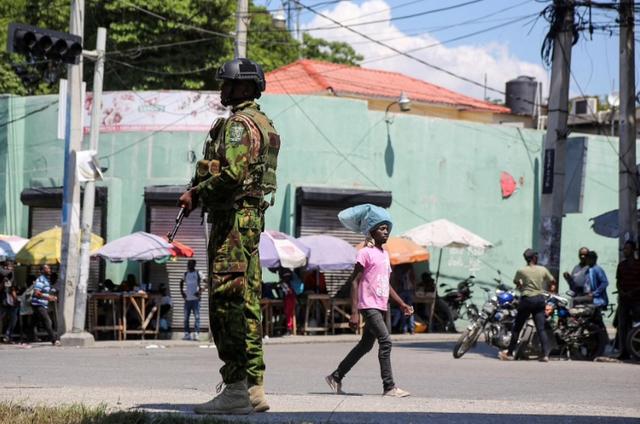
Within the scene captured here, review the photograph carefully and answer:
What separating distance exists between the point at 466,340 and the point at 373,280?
809 cm

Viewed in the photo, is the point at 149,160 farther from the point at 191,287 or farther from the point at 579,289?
the point at 579,289

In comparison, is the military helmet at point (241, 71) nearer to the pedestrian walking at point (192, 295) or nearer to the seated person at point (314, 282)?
the pedestrian walking at point (192, 295)

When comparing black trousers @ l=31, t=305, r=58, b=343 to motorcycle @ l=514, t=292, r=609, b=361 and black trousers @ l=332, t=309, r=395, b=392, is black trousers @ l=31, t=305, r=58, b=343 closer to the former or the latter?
motorcycle @ l=514, t=292, r=609, b=361

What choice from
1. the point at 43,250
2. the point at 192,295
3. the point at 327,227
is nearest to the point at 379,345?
the point at 192,295

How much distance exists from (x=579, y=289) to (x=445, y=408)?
12.8 metres

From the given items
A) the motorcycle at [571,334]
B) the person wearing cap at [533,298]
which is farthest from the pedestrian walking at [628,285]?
the person wearing cap at [533,298]

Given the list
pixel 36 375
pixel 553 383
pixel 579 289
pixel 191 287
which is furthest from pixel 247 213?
pixel 191 287

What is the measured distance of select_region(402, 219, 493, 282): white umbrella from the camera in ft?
93.7

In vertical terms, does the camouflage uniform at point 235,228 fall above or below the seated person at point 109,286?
above

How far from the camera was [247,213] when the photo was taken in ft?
24.9

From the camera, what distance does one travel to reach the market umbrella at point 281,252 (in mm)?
25422

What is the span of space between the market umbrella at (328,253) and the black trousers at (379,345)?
15511mm

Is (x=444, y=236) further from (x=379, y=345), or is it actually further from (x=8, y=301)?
(x=379, y=345)

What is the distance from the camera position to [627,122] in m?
21.4
